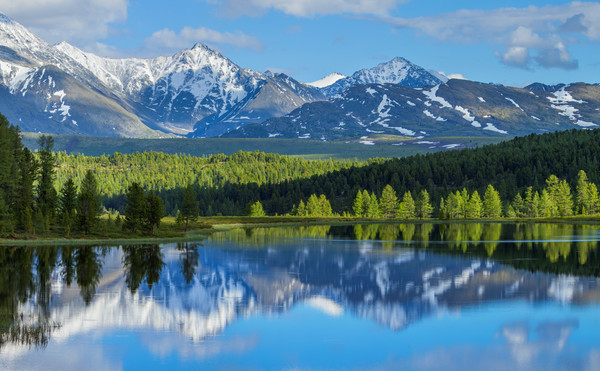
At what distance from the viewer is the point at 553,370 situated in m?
34.5

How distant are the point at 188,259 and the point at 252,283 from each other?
21326 millimetres

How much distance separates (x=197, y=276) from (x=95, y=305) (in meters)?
17.3

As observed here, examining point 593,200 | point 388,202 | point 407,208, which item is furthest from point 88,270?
point 593,200

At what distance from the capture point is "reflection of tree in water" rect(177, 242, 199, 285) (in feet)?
224

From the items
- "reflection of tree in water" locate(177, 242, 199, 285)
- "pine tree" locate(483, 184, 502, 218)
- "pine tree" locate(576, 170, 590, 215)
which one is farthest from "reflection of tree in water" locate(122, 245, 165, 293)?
"pine tree" locate(576, 170, 590, 215)

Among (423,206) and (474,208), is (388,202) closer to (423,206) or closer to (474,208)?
(423,206)

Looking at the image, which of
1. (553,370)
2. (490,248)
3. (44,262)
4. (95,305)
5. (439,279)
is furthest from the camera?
(490,248)

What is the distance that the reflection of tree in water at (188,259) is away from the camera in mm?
68125

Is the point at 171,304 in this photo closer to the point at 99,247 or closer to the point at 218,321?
the point at 218,321

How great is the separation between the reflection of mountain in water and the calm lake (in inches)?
6.4

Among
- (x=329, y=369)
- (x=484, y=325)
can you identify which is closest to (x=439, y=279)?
(x=484, y=325)

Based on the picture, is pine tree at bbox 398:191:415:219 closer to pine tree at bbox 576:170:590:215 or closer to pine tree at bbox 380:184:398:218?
pine tree at bbox 380:184:398:218

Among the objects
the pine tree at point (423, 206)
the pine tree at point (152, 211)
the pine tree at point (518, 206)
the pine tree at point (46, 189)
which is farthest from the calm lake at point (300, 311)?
the pine tree at point (518, 206)

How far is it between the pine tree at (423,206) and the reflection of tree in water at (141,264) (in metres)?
109
